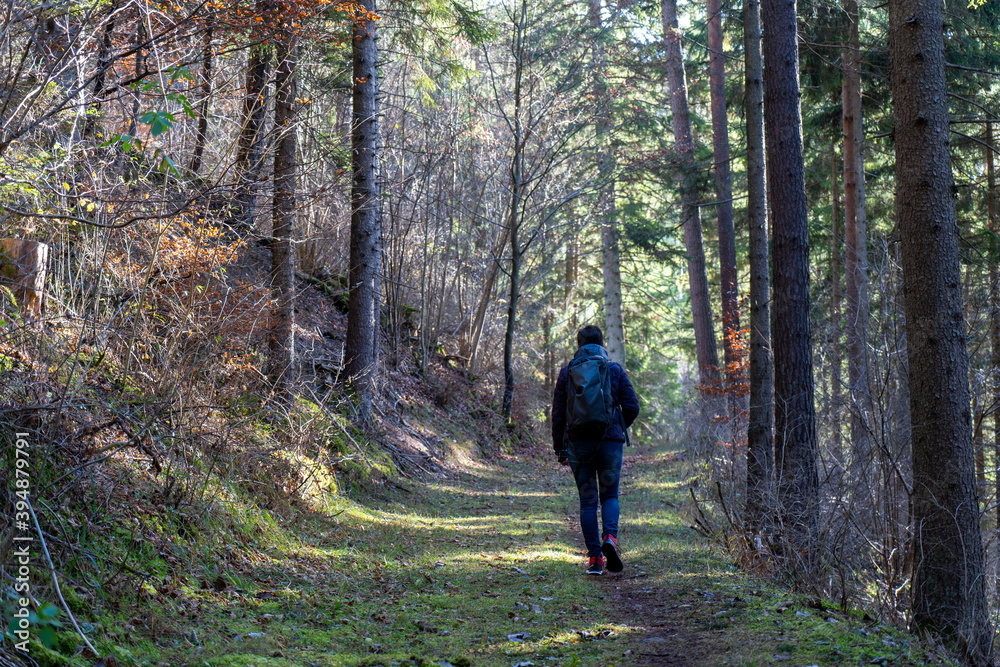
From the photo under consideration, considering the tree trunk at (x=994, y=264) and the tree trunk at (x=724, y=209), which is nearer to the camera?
the tree trunk at (x=994, y=264)

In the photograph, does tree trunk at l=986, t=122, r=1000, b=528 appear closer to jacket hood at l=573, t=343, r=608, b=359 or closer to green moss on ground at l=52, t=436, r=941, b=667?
jacket hood at l=573, t=343, r=608, b=359

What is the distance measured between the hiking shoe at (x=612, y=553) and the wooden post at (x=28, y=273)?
208 inches

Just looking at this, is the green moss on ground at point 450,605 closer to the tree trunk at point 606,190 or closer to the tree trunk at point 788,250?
the tree trunk at point 788,250

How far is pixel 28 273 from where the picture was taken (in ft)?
19.8

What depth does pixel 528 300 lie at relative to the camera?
987 inches

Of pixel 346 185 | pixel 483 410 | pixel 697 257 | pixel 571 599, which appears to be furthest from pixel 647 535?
pixel 697 257

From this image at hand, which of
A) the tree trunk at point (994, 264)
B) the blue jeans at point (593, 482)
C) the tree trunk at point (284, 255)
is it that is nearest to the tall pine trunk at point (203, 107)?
the tree trunk at point (284, 255)

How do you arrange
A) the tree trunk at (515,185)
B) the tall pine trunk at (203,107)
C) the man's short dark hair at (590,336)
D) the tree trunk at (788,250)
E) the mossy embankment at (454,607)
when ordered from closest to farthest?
the mossy embankment at (454,607), the man's short dark hair at (590,336), the tree trunk at (788,250), the tall pine trunk at (203,107), the tree trunk at (515,185)

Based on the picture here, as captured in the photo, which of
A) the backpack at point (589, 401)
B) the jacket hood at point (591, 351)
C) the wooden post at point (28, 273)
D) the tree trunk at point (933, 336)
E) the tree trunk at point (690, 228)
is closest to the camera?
the tree trunk at point (933, 336)

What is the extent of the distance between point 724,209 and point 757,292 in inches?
360

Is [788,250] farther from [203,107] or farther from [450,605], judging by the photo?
[203,107]

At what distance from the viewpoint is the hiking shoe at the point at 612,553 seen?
6566 millimetres

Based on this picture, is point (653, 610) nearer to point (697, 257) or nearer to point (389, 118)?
point (697, 257)

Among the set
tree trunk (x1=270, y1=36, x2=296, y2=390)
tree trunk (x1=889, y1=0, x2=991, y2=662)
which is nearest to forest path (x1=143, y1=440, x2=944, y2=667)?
tree trunk (x1=889, y1=0, x2=991, y2=662)
